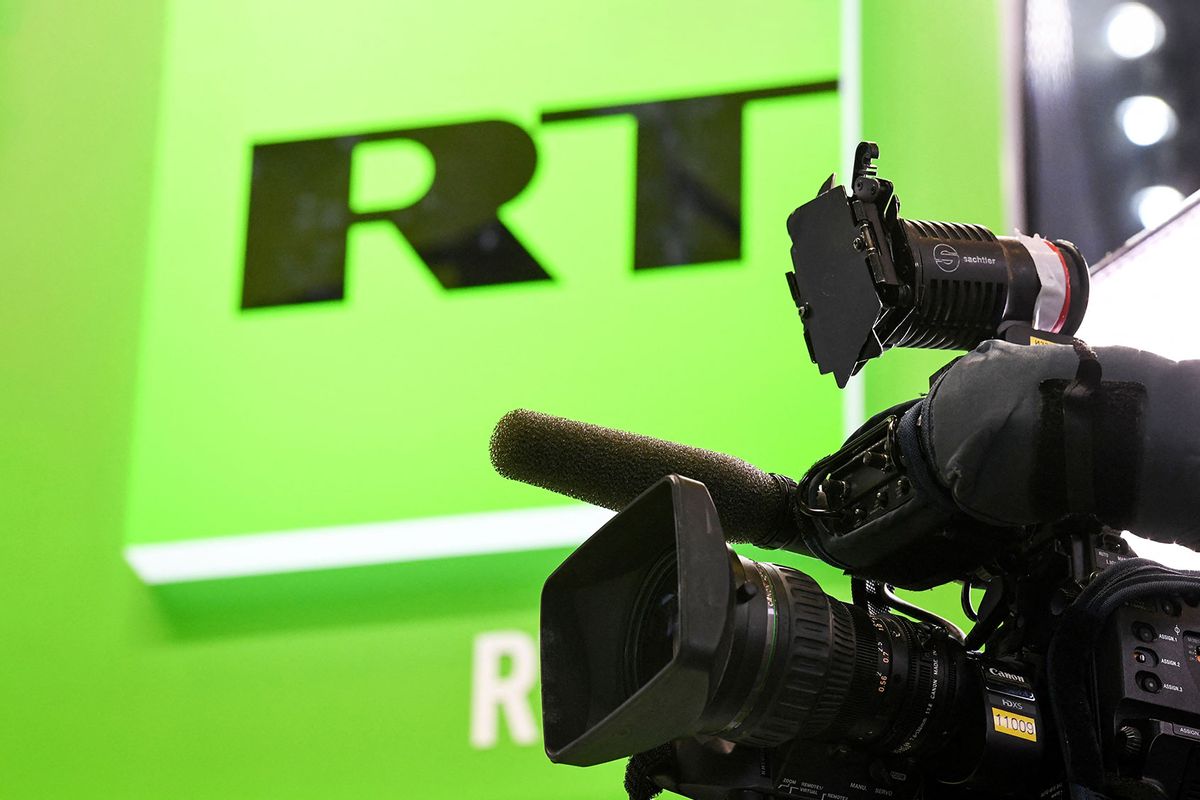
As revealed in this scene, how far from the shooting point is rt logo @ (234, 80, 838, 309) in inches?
68.2

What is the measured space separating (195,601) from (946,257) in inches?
41.5

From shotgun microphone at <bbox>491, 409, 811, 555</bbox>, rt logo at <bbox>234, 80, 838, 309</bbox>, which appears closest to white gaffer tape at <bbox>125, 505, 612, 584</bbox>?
rt logo at <bbox>234, 80, 838, 309</bbox>

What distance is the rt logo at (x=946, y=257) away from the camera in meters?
0.89

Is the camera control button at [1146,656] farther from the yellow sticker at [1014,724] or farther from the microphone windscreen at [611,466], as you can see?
the microphone windscreen at [611,466]

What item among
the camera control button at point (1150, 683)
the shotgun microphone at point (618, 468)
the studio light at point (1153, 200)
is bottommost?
the camera control button at point (1150, 683)

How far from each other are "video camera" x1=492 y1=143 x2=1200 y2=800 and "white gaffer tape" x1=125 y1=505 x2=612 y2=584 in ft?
2.22

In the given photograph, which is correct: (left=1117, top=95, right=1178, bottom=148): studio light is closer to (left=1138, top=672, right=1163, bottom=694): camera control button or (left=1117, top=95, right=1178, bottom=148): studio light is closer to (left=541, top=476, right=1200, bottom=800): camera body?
(left=541, top=476, right=1200, bottom=800): camera body

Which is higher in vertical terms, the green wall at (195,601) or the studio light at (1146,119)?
the studio light at (1146,119)

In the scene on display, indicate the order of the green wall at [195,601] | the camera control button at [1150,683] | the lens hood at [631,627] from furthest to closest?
1. the green wall at [195,601]
2. the camera control button at [1150,683]
3. the lens hood at [631,627]

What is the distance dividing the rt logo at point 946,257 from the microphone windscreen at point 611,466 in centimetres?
16

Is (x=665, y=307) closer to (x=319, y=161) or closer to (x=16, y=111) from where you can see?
(x=319, y=161)

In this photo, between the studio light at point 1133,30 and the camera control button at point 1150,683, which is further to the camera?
the studio light at point 1133,30

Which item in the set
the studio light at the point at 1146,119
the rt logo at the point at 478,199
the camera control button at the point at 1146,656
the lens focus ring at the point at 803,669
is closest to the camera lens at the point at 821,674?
the lens focus ring at the point at 803,669

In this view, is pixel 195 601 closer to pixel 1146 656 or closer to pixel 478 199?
pixel 478 199
